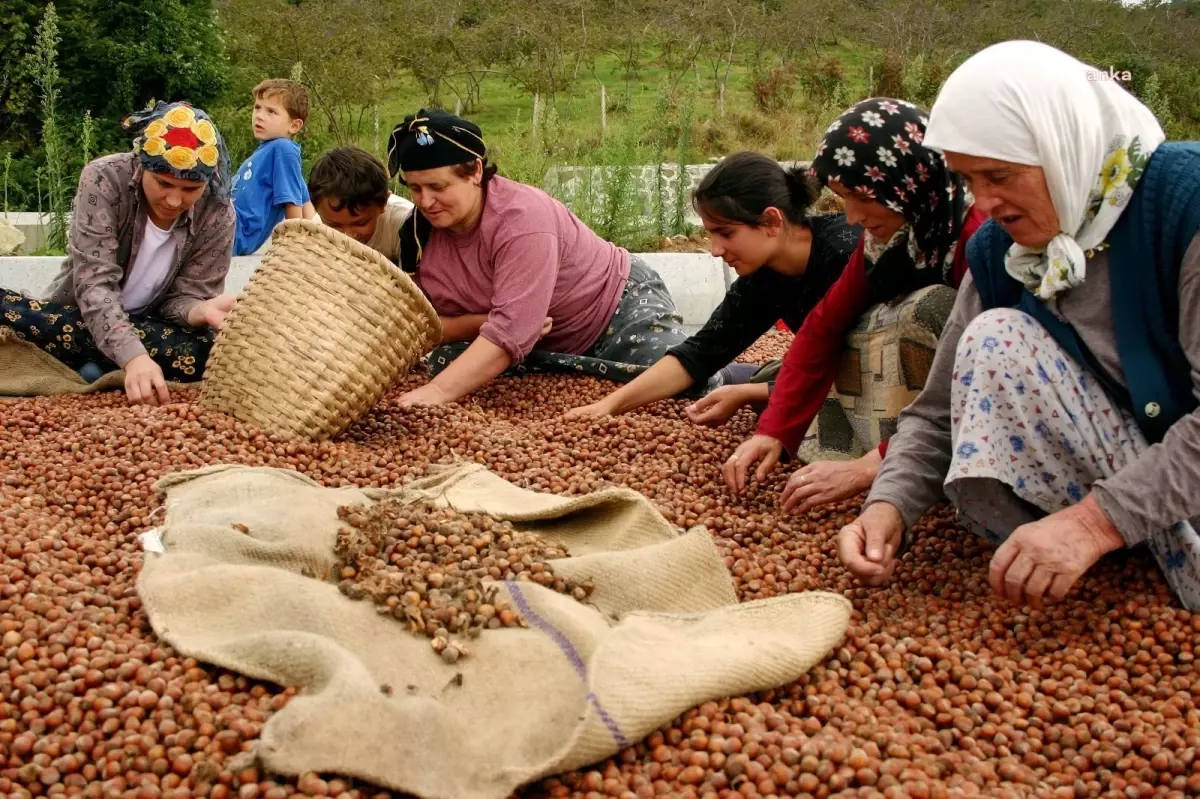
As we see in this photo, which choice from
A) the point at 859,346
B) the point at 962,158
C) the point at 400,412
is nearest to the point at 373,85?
the point at 400,412

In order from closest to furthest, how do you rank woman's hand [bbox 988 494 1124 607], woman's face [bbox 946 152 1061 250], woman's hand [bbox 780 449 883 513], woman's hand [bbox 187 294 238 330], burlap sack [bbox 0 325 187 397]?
woman's hand [bbox 988 494 1124 607]
woman's face [bbox 946 152 1061 250]
woman's hand [bbox 780 449 883 513]
burlap sack [bbox 0 325 187 397]
woman's hand [bbox 187 294 238 330]

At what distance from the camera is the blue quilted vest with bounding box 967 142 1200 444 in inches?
83.3

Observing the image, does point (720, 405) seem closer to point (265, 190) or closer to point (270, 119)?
point (265, 190)

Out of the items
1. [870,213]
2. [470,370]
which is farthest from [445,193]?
[870,213]

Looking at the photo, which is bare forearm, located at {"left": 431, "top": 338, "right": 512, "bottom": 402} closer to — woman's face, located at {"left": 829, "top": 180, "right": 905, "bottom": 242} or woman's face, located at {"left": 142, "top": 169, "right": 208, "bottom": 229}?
woman's face, located at {"left": 142, "top": 169, "right": 208, "bottom": 229}

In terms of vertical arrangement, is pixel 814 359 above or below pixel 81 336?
above

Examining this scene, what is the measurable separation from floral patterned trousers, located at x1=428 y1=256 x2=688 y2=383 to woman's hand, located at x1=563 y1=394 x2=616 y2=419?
54cm

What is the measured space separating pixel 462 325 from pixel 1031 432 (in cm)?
258

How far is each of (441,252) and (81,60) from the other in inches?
273

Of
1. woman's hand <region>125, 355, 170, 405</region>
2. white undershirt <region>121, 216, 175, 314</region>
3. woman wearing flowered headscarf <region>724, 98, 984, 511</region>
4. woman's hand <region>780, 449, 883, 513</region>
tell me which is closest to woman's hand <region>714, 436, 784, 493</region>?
woman wearing flowered headscarf <region>724, 98, 984, 511</region>

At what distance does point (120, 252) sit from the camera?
4.19 metres

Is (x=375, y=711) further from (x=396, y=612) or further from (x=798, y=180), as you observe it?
(x=798, y=180)

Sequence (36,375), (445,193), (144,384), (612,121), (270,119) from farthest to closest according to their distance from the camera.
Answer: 1. (612,121)
2. (270,119)
3. (36,375)
4. (445,193)
5. (144,384)

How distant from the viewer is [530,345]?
Result: 414cm
